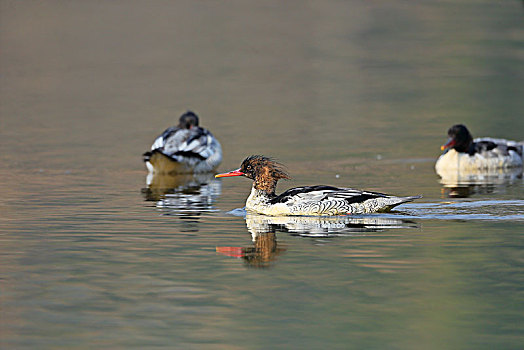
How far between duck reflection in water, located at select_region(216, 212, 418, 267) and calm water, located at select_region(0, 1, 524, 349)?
2.2 inches

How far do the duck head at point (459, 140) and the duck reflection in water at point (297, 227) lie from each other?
6.64 m

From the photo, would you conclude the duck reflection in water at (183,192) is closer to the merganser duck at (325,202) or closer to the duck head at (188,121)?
the merganser duck at (325,202)

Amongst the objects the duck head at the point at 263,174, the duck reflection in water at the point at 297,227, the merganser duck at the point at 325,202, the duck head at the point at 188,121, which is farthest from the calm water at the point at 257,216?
the duck head at the point at 188,121

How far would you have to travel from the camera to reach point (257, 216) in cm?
1353

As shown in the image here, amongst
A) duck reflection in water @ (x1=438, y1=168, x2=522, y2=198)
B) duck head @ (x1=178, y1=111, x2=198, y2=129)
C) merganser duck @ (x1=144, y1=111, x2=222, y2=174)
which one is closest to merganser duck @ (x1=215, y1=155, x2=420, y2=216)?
duck reflection in water @ (x1=438, y1=168, x2=522, y2=198)

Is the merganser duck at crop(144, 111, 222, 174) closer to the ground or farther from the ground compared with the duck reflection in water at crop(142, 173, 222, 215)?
farther from the ground

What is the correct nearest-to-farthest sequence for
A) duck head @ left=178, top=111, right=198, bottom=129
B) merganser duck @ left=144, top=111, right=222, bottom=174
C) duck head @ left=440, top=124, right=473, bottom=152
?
merganser duck @ left=144, top=111, right=222, bottom=174, duck head @ left=440, top=124, right=473, bottom=152, duck head @ left=178, top=111, right=198, bottom=129

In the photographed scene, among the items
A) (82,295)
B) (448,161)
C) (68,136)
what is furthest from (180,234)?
(68,136)

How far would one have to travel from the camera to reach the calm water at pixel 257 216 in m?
8.33

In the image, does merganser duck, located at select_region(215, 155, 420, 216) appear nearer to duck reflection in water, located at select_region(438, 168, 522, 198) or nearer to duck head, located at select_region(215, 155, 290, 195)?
duck head, located at select_region(215, 155, 290, 195)

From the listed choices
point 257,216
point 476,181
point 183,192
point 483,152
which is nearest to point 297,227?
point 257,216

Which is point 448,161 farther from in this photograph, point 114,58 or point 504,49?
point 114,58

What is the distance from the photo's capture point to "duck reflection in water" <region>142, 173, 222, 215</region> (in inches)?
564

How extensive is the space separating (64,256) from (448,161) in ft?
32.1
